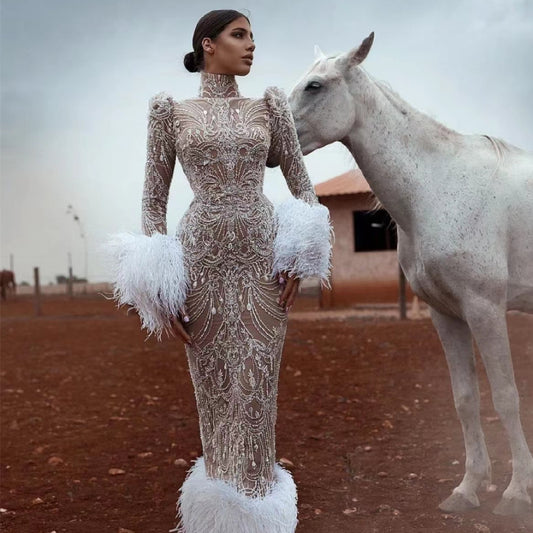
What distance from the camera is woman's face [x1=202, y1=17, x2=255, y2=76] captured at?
2.54 metres

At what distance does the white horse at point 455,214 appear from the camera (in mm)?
3486

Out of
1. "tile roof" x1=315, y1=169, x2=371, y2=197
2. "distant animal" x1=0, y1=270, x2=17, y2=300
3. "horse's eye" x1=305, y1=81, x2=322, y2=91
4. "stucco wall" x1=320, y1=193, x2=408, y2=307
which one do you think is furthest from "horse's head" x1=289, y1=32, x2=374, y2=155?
"distant animal" x1=0, y1=270, x2=17, y2=300

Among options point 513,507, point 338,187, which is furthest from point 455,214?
point 338,187

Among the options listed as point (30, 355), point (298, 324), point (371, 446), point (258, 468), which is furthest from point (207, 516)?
point (298, 324)

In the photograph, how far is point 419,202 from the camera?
3.62 m

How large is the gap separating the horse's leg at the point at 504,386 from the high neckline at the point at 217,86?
63.6 inches

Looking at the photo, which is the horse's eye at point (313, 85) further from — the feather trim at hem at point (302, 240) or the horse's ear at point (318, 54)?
the feather trim at hem at point (302, 240)

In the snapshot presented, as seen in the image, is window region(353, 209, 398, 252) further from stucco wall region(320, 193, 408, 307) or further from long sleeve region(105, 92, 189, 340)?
long sleeve region(105, 92, 189, 340)

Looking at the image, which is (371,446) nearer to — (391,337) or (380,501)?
(380,501)

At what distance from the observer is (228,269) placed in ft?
8.13

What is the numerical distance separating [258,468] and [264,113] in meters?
1.21

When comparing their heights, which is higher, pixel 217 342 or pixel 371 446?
pixel 217 342

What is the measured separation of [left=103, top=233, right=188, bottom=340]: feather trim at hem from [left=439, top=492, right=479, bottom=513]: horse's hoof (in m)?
2.01

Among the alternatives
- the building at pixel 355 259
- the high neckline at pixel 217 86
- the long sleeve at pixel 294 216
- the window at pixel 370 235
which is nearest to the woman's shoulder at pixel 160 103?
the high neckline at pixel 217 86
